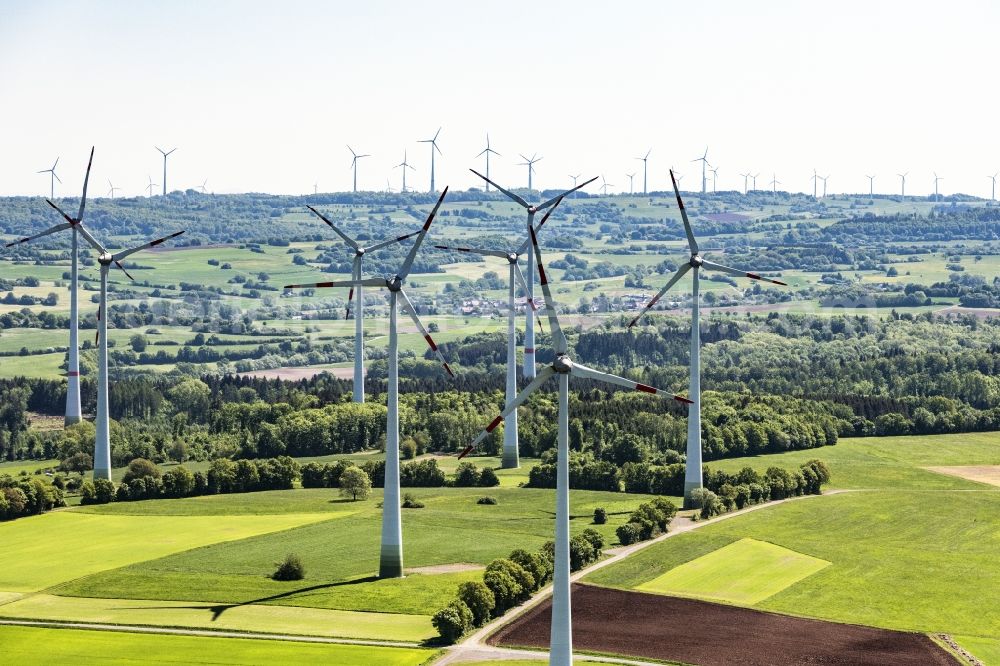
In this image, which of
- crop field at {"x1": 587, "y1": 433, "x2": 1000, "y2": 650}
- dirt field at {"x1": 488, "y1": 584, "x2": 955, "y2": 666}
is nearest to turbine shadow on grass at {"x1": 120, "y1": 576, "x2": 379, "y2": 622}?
dirt field at {"x1": 488, "y1": 584, "x2": 955, "y2": 666}

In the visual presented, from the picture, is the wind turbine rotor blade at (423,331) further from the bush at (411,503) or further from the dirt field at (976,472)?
the dirt field at (976,472)

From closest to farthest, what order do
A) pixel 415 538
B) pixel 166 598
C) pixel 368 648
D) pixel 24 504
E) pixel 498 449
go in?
pixel 368 648 → pixel 166 598 → pixel 415 538 → pixel 24 504 → pixel 498 449

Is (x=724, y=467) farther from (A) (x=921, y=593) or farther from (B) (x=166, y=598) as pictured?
Answer: (B) (x=166, y=598)

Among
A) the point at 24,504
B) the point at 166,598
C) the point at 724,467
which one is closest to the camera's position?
the point at 166,598

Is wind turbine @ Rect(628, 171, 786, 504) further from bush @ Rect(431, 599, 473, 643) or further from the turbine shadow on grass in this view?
bush @ Rect(431, 599, 473, 643)

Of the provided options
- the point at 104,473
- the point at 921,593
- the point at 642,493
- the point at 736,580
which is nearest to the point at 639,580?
the point at 736,580
